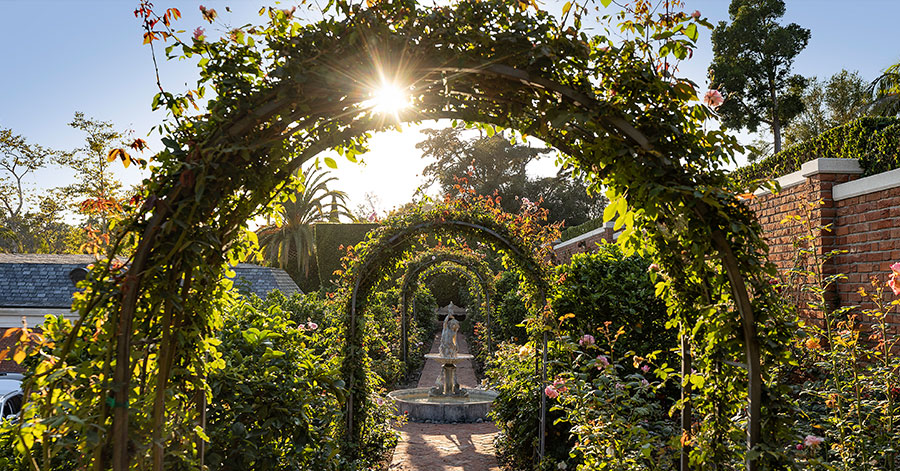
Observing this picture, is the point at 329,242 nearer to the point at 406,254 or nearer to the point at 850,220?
the point at 406,254

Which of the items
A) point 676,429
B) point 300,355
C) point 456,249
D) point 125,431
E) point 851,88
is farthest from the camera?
point 851,88

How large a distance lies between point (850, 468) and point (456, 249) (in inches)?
361

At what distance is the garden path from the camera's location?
596 cm

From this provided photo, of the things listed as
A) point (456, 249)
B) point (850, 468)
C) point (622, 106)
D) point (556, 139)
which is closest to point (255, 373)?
point (556, 139)

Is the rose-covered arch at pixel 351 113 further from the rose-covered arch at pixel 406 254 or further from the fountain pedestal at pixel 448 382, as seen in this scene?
the fountain pedestal at pixel 448 382

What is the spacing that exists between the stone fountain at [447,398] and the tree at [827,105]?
22.1 m

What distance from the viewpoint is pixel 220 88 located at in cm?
200

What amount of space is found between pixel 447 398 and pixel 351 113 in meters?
7.44

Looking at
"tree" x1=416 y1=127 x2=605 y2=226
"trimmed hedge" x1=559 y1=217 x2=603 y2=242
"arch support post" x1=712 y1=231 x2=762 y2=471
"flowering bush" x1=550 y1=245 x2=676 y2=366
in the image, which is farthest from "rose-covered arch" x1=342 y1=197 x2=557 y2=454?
"tree" x1=416 y1=127 x2=605 y2=226

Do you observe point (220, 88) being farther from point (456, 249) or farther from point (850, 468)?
point (456, 249)

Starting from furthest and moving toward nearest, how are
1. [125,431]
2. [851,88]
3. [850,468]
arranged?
1. [851,88]
2. [850,468]
3. [125,431]

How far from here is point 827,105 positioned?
26.4 metres

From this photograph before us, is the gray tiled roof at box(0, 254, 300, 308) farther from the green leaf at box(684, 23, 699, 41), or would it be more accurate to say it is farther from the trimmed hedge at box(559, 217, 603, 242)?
the green leaf at box(684, 23, 699, 41)

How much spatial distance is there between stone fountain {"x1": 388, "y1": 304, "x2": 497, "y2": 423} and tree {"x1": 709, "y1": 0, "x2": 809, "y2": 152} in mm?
17714
